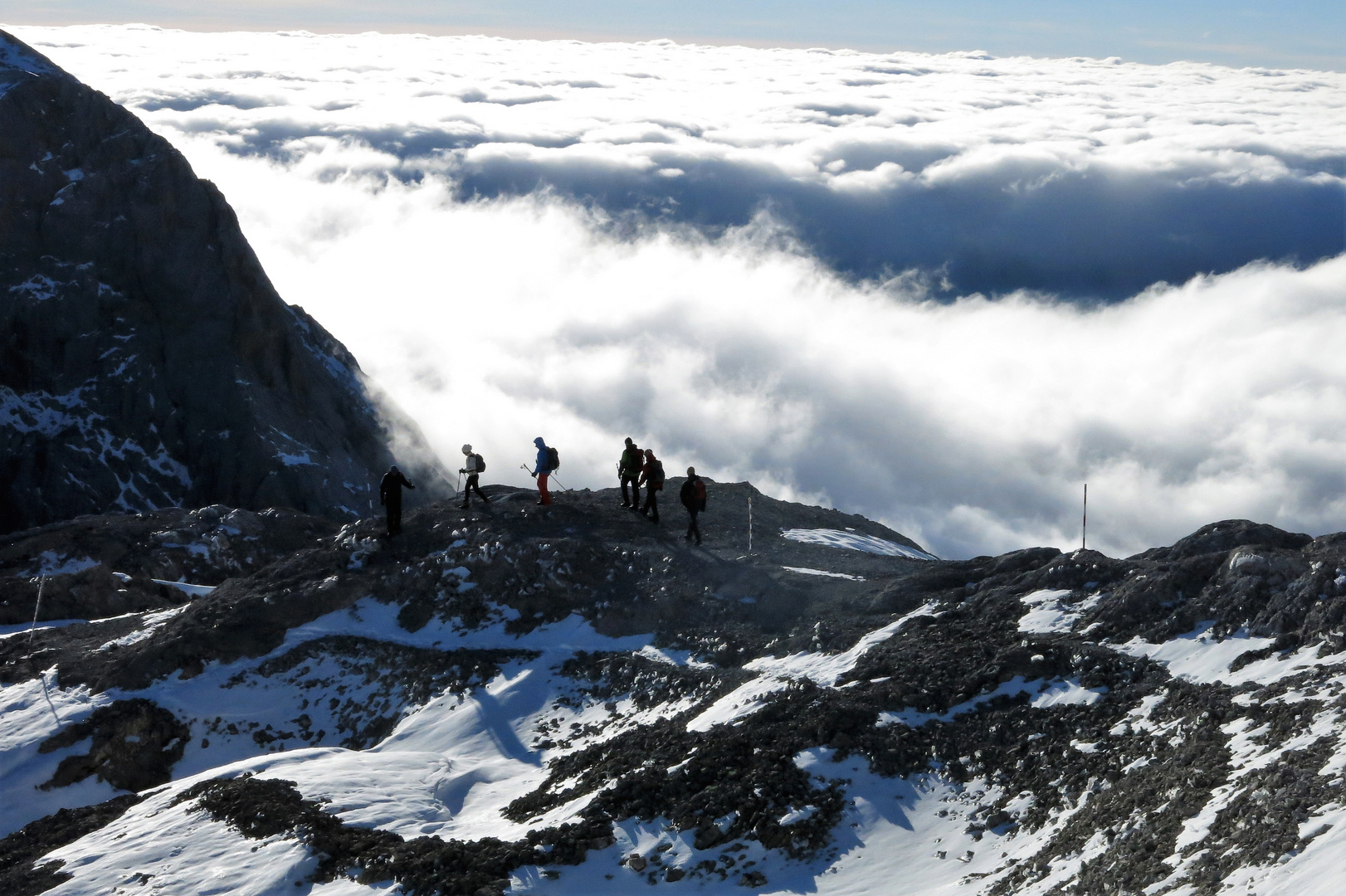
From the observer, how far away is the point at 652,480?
29297mm

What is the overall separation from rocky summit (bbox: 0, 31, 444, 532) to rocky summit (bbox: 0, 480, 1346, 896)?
121ft

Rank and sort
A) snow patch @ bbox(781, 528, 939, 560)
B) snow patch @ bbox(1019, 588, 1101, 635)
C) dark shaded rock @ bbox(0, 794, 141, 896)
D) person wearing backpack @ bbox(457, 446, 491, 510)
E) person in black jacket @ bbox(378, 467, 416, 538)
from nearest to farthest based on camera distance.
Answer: dark shaded rock @ bbox(0, 794, 141, 896) → snow patch @ bbox(1019, 588, 1101, 635) → person in black jacket @ bbox(378, 467, 416, 538) → person wearing backpack @ bbox(457, 446, 491, 510) → snow patch @ bbox(781, 528, 939, 560)

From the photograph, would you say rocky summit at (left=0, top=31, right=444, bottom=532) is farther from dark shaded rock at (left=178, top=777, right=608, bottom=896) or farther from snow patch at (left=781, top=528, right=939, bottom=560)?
dark shaded rock at (left=178, top=777, right=608, bottom=896)

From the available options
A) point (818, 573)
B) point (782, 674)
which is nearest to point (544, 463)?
point (818, 573)

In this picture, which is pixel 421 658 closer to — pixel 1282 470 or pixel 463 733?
pixel 463 733

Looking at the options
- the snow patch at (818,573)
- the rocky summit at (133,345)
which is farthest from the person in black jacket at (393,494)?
the rocky summit at (133,345)

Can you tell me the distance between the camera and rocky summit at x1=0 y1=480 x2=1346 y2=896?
15.0 meters

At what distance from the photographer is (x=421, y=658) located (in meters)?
25.7

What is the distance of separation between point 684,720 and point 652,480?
9.70 metres

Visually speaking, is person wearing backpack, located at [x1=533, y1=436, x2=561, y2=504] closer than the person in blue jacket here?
Yes

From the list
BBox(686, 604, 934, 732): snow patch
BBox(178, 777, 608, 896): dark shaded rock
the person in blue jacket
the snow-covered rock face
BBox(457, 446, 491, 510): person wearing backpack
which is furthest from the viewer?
the snow-covered rock face

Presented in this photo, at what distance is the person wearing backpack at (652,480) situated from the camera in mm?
29281

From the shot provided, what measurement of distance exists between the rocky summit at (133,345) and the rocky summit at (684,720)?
36975 millimetres

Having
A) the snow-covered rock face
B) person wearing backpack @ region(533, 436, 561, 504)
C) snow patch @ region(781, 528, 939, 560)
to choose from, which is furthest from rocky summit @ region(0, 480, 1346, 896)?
the snow-covered rock face
